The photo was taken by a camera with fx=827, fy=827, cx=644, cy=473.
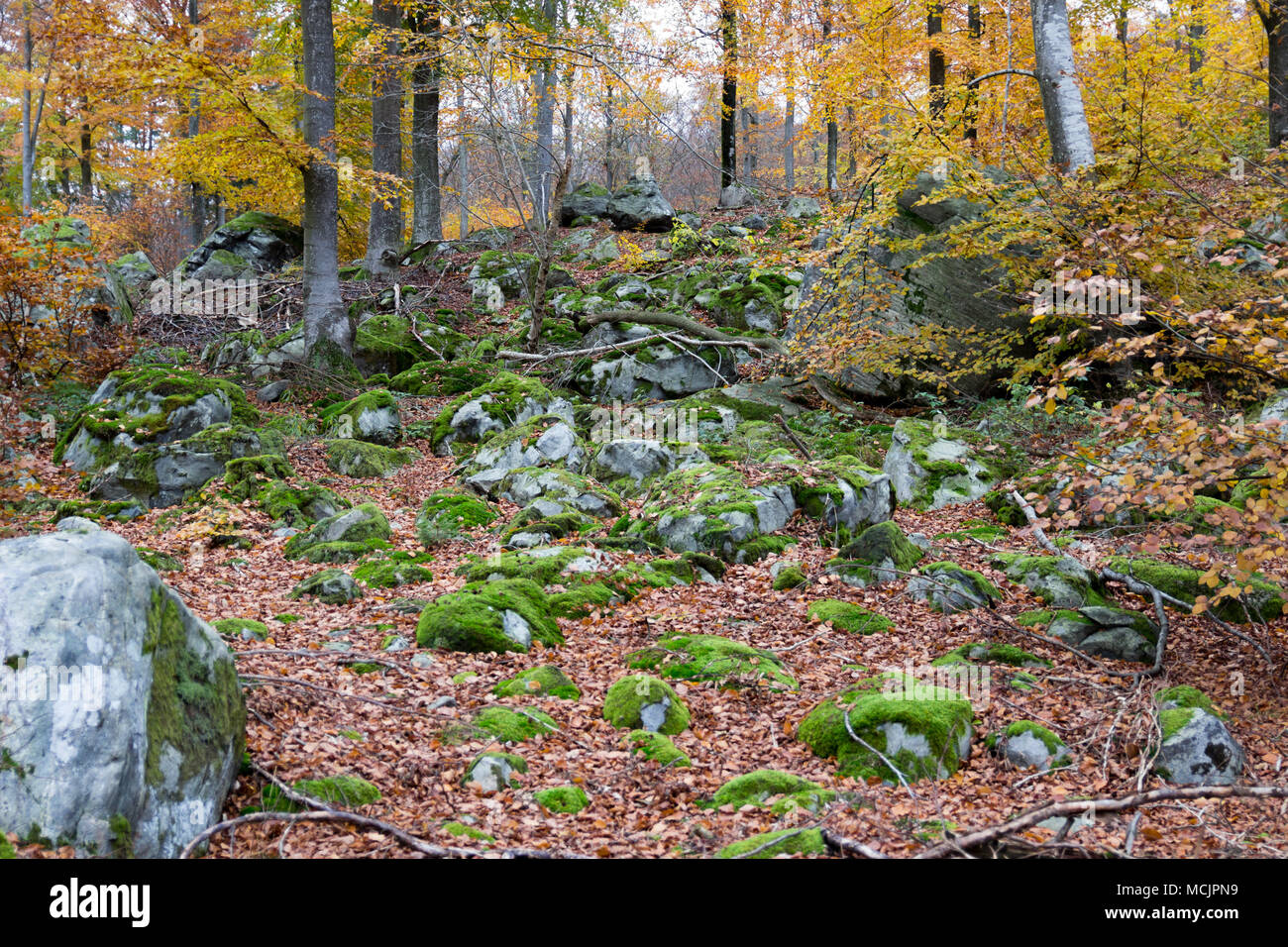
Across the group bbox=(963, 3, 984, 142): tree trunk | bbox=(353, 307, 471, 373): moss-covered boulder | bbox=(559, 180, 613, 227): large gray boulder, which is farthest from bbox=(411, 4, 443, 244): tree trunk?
bbox=(963, 3, 984, 142): tree trunk

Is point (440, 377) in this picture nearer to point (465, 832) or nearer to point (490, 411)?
point (490, 411)

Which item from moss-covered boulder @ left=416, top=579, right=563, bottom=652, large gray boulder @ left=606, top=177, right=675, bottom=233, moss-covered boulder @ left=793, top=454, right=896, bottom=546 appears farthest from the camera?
large gray boulder @ left=606, top=177, right=675, bottom=233

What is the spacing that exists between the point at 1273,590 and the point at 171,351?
15.2 m

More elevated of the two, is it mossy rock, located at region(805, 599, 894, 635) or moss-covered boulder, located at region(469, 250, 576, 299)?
moss-covered boulder, located at region(469, 250, 576, 299)

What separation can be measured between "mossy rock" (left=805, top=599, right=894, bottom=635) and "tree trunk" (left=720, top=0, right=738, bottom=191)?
1285 cm

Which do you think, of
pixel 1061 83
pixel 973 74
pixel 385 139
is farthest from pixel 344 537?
pixel 973 74

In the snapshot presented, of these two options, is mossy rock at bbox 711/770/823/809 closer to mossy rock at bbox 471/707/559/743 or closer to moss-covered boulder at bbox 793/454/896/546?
mossy rock at bbox 471/707/559/743

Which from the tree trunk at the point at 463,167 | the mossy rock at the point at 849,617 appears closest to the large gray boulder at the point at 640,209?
the tree trunk at the point at 463,167

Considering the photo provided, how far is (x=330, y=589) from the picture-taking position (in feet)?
22.6

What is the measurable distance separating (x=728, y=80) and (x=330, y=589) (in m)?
16.2

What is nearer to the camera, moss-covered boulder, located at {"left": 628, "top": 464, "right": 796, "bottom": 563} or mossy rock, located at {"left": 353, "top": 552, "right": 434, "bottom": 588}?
mossy rock, located at {"left": 353, "top": 552, "right": 434, "bottom": 588}

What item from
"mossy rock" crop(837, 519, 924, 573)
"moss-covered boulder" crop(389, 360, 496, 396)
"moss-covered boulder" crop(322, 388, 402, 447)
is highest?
"moss-covered boulder" crop(389, 360, 496, 396)

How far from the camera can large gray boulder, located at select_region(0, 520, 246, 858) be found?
2.94 metres

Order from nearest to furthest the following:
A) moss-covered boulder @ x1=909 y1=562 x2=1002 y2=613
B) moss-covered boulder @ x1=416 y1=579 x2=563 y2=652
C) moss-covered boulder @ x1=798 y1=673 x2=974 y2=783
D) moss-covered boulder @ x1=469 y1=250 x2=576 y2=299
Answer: moss-covered boulder @ x1=798 y1=673 x2=974 y2=783
moss-covered boulder @ x1=416 y1=579 x2=563 y2=652
moss-covered boulder @ x1=909 y1=562 x2=1002 y2=613
moss-covered boulder @ x1=469 y1=250 x2=576 y2=299
